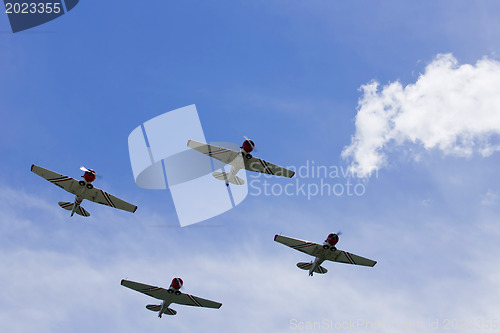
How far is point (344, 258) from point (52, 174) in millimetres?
38822

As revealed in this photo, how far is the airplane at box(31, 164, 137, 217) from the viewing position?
58188 mm

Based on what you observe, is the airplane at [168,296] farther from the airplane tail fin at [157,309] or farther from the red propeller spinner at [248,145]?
the red propeller spinner at [248,145]

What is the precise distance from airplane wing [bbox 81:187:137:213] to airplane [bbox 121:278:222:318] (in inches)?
400

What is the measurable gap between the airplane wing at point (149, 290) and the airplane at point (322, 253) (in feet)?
53.0

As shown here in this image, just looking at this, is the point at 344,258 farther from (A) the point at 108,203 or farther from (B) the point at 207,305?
(A) the point at 108,203

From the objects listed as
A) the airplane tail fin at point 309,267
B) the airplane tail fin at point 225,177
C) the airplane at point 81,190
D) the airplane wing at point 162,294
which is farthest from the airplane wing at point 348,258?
the airplane at point 81,190

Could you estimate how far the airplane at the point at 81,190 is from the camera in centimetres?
5819

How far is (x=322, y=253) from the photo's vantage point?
2442 inches

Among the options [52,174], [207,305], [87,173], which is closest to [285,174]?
[207,305]

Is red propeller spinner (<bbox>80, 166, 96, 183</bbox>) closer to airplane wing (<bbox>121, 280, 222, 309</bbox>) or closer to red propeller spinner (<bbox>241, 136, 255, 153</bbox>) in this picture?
airplane wing (<bbox>121, 280, 222, 309</bbox>)

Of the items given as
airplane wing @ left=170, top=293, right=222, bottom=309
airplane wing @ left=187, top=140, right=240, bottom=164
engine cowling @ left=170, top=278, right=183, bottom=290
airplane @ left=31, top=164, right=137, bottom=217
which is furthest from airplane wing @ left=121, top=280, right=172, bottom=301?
airplane wing @ left=187, top=140, right=240, bottom=164

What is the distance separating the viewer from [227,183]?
68.1 meters

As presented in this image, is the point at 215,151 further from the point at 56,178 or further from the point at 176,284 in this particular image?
the point at 56,178

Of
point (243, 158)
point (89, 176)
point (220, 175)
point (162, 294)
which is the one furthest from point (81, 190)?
point (243, 158)
